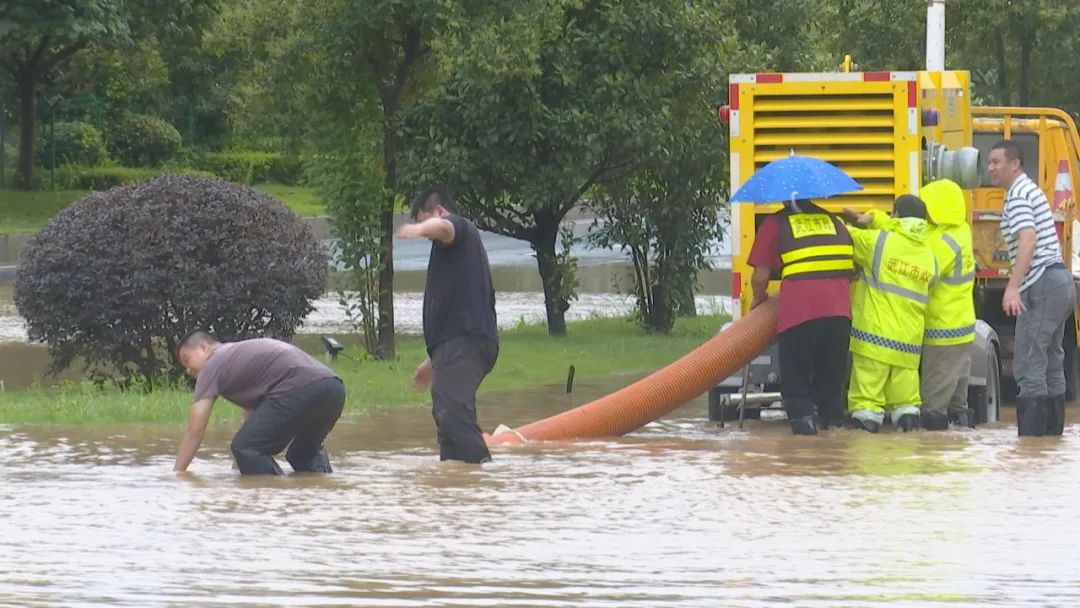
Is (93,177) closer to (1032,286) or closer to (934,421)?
(934,421)

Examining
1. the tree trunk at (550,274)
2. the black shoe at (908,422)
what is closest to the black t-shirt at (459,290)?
the black shoe at (908,422)

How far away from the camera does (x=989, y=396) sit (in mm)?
14133

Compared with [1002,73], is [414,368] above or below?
Result: below

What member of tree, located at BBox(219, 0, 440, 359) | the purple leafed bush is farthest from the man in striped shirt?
tree, located at BBox(219, 0, 440, 359)

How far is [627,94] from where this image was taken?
1902cm

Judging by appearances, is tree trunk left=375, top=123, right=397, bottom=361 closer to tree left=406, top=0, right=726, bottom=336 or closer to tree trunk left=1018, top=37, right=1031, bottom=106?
tree left=406, top=0, right=726, bottom=336

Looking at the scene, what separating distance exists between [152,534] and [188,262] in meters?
5.93

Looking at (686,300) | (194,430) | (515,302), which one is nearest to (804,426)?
(194,430)

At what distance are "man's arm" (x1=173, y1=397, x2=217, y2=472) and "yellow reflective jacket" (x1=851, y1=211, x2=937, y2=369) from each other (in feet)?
14.3

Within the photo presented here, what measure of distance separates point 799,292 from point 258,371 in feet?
11.9

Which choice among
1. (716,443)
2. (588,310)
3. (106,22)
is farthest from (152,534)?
(106,22)

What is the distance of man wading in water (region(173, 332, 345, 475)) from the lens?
35.0ft

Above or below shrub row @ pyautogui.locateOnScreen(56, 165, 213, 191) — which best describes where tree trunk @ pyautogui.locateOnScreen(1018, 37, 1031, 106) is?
above

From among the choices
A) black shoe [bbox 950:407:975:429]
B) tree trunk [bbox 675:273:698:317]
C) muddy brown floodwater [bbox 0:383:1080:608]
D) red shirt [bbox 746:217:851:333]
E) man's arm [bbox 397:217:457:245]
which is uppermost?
man's arm [bbox 397:217:457:245]
